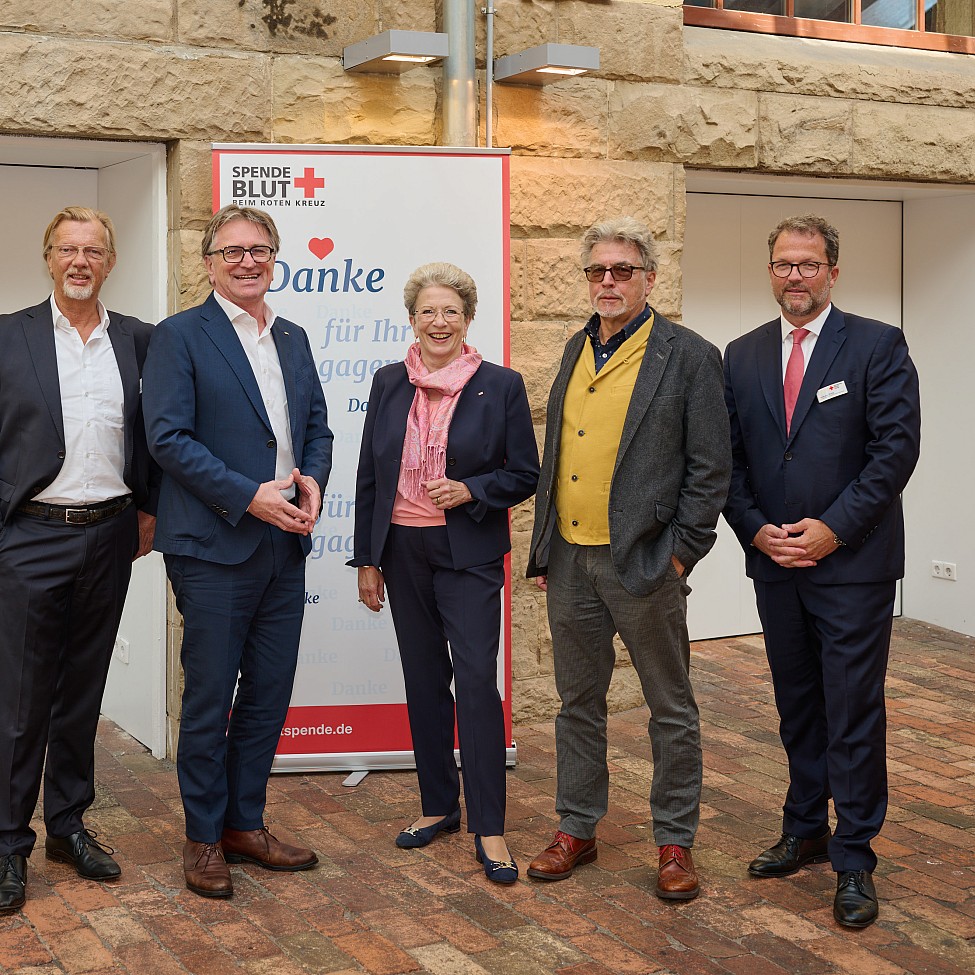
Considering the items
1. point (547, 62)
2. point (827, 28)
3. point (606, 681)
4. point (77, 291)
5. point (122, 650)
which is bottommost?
point (122, 650)

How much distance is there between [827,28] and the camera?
6652 mm

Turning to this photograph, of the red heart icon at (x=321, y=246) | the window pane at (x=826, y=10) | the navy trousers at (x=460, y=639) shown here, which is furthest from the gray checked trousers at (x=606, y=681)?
the window pane at (x=826, y=10)

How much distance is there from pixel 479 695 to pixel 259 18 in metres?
2.79

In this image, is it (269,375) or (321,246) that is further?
(321,246)

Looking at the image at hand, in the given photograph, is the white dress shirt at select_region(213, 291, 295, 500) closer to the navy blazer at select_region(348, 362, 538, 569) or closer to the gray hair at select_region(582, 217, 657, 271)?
the navy blazer at select_region(348, 362, 538, 569)

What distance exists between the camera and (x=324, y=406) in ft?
14.2

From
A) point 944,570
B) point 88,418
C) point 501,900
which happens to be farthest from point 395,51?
point 944,570

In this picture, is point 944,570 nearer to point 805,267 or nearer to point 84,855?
point 805,267

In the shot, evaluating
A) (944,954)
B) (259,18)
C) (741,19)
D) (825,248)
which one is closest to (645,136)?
(741,19)

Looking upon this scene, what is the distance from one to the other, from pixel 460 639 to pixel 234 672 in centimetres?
70

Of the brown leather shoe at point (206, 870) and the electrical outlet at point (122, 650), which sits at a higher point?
the electrical outlet at point (122, 650)

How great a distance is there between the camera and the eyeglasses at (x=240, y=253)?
4.01 m

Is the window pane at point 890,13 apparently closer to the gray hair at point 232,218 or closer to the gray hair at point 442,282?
the gray hair at point 442,282

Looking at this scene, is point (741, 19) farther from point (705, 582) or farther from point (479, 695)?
point (479, 695)
